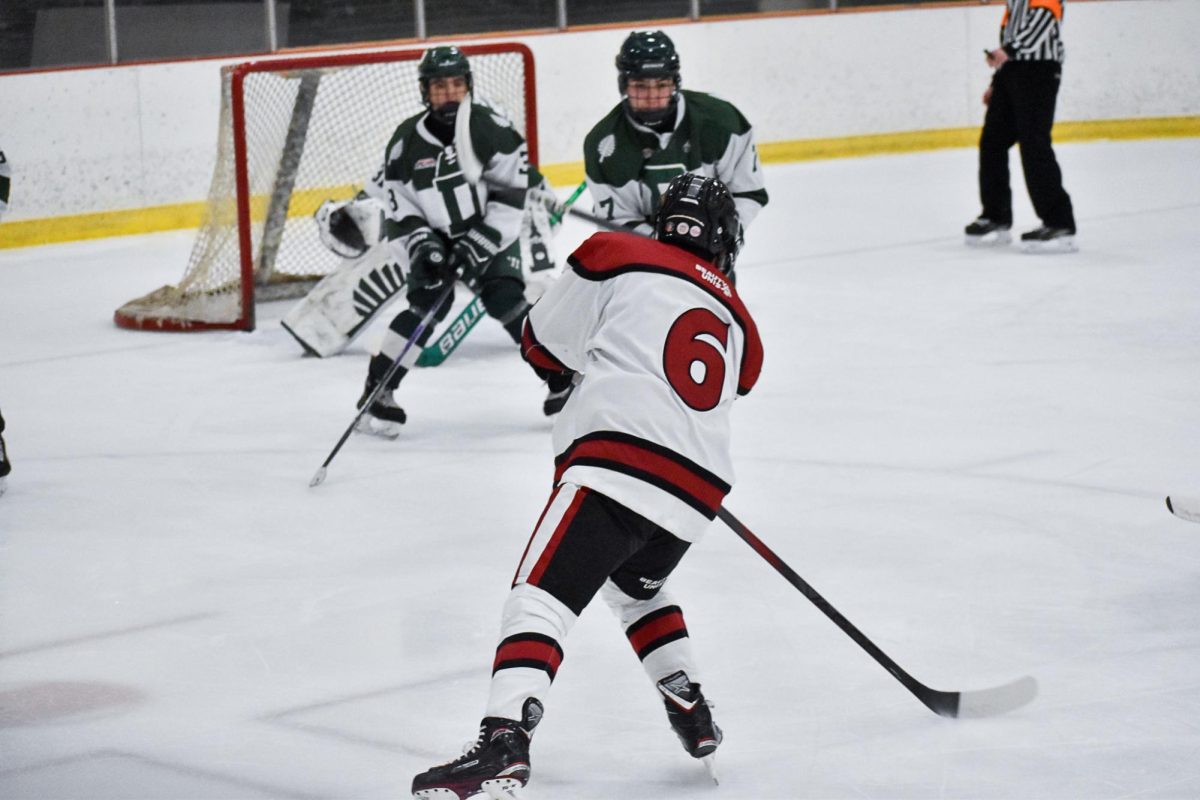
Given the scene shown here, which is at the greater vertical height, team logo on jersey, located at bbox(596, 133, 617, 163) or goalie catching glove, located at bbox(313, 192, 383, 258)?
team logo on jersey, located at bbox(596, 133, 617, 163)

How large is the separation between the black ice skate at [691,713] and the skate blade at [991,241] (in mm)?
5269

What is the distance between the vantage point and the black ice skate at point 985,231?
7.18 metres

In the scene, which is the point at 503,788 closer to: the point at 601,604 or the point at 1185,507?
the point at 601,604

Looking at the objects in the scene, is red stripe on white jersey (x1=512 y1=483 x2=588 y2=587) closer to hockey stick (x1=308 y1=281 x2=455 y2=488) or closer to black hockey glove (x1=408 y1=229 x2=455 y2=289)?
hockey stick (x1=308 y1=281 x2=455 y2=488)

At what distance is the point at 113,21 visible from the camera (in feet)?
26.5

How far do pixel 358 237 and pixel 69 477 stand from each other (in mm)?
1986

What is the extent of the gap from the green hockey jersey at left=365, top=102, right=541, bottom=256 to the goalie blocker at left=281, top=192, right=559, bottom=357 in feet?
2.61

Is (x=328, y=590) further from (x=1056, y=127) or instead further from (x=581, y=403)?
(x=1056, y=127)

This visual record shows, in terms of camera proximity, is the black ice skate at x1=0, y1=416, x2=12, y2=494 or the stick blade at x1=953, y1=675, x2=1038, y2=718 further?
the black ice skate at x1=0, y1=416, x2=12, y2=494

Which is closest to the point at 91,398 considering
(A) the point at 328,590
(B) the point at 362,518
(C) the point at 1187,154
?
(B) the point at 362,518

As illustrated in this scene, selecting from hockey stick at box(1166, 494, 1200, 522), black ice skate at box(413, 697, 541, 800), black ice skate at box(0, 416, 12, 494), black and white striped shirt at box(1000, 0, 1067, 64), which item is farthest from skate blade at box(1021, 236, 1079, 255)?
black ice skate at box(413, 697, 541, 800)

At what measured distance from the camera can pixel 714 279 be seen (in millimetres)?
2225

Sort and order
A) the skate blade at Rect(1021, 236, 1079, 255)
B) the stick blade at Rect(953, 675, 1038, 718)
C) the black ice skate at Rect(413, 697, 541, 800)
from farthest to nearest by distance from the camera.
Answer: the skate blade at Rect(1021, 236, 1079, 255), the stick blade at Rect(953, 675, 1038, 718), the black ice skate at Rect(413, 697, 541, 800)

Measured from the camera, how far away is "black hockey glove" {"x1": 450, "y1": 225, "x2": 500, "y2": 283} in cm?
448
